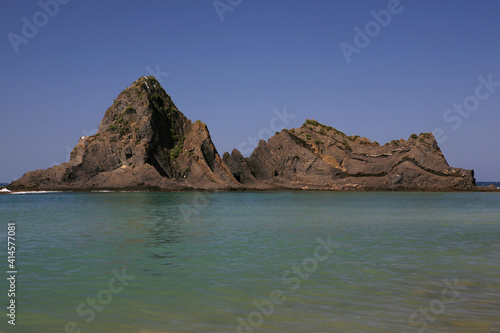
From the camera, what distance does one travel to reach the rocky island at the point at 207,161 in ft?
401

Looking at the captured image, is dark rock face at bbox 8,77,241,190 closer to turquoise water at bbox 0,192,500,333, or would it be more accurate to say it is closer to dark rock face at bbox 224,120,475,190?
dark rock face at bbox 224,120,475,190

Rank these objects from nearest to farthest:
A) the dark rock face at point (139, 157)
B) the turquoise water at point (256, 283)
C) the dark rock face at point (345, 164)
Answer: the turquoise water at point (256, 283) → the dark rock face at point (139, 157) → the dark rock face at point (345, 164)

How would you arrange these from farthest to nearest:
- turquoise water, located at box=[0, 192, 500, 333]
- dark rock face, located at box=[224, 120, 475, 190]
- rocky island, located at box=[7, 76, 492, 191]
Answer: dark rock face, located at box=[224, 120, 475, 190], rocky island, located at box=[7, 76, 492, 191], turquoise water, located at box=[0, 192, 500, 333]

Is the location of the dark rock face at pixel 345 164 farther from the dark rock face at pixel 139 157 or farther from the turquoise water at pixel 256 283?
the turquoise water at pixel 256 283

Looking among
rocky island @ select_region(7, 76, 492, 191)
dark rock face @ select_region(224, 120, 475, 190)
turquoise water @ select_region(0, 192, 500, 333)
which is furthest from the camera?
dark rock face @ select_region(224, 120, 475, 190)

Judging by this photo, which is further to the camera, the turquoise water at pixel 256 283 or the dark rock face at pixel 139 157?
the dark rock face at pixel 139 157

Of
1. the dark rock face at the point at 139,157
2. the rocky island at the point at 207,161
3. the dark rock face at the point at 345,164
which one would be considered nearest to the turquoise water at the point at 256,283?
the dark rock face at the point at 139,157

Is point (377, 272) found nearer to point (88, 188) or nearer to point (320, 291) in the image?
point (320, 291)

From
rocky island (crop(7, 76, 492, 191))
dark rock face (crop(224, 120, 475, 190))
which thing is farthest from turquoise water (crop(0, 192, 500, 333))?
dark rock face (crop(224, 120, 475, 190))

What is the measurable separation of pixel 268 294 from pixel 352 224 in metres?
22.2

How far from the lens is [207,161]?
440ft

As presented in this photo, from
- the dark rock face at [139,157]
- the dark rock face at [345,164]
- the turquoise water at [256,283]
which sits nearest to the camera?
the turquoise water at [256,283]

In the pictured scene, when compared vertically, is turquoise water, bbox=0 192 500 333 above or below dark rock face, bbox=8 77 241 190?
below

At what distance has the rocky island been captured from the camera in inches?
4818
